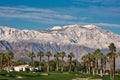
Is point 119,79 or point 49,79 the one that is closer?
point 49,79

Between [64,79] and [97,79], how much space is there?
1595 cm

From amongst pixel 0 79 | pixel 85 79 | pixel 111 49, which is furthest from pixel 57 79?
pixel 111 49

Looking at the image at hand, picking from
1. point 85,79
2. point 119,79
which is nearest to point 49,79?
point 85,79

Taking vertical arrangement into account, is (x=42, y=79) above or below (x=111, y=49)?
below

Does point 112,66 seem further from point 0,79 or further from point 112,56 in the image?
point 0,79

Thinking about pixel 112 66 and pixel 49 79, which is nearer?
pixel 49 79

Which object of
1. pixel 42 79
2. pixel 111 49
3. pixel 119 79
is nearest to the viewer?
pixel 42 79

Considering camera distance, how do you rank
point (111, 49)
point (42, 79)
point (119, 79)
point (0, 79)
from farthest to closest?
1. point (111, 49)
2. point (119, 79)
3. point (42, 79)
4. point (0, 79)

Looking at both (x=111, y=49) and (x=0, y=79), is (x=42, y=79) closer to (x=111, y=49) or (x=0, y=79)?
(x=0, y=79)

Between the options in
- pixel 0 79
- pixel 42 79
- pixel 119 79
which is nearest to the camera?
pixel 0 79

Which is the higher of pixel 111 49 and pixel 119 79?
pixel 111 49

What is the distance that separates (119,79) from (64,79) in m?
29.4

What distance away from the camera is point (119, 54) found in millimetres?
179625

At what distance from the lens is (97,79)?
157750 millimetres
